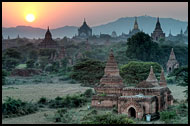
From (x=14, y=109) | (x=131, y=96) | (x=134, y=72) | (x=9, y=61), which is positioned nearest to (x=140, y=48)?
(x=9, y=61)

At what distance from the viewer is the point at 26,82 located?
43844 millimetres

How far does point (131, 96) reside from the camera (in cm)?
2103

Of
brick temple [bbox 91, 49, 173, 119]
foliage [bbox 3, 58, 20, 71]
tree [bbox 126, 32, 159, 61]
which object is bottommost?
brick temple [bbox 91, 49, 173, 119]

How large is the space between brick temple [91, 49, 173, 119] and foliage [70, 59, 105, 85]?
811 centimetres

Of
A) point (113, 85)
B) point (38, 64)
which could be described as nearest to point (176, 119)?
point (113, 85)

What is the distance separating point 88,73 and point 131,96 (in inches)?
521

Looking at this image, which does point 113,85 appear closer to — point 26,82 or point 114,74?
point 114,74

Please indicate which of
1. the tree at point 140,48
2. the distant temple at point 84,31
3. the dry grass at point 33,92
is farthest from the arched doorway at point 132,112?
the distant temple at point 84,31

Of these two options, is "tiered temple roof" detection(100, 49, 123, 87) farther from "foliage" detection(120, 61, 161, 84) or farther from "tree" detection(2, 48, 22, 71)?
"tree" detection(2, 48, 22, 71)

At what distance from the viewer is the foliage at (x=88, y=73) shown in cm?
3372

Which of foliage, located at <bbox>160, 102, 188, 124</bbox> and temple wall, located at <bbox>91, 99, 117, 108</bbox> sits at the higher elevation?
temple wall, located at <bbox>91, 99, 117, 108</bbox>

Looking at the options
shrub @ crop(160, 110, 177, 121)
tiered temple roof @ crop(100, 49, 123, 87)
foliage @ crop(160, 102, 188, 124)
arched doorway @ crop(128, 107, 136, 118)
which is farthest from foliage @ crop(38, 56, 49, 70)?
shrub @ crop(160, 110, 177, 121)

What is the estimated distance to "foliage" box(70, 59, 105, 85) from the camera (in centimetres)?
3372

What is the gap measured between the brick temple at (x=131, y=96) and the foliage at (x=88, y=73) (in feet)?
26.6
